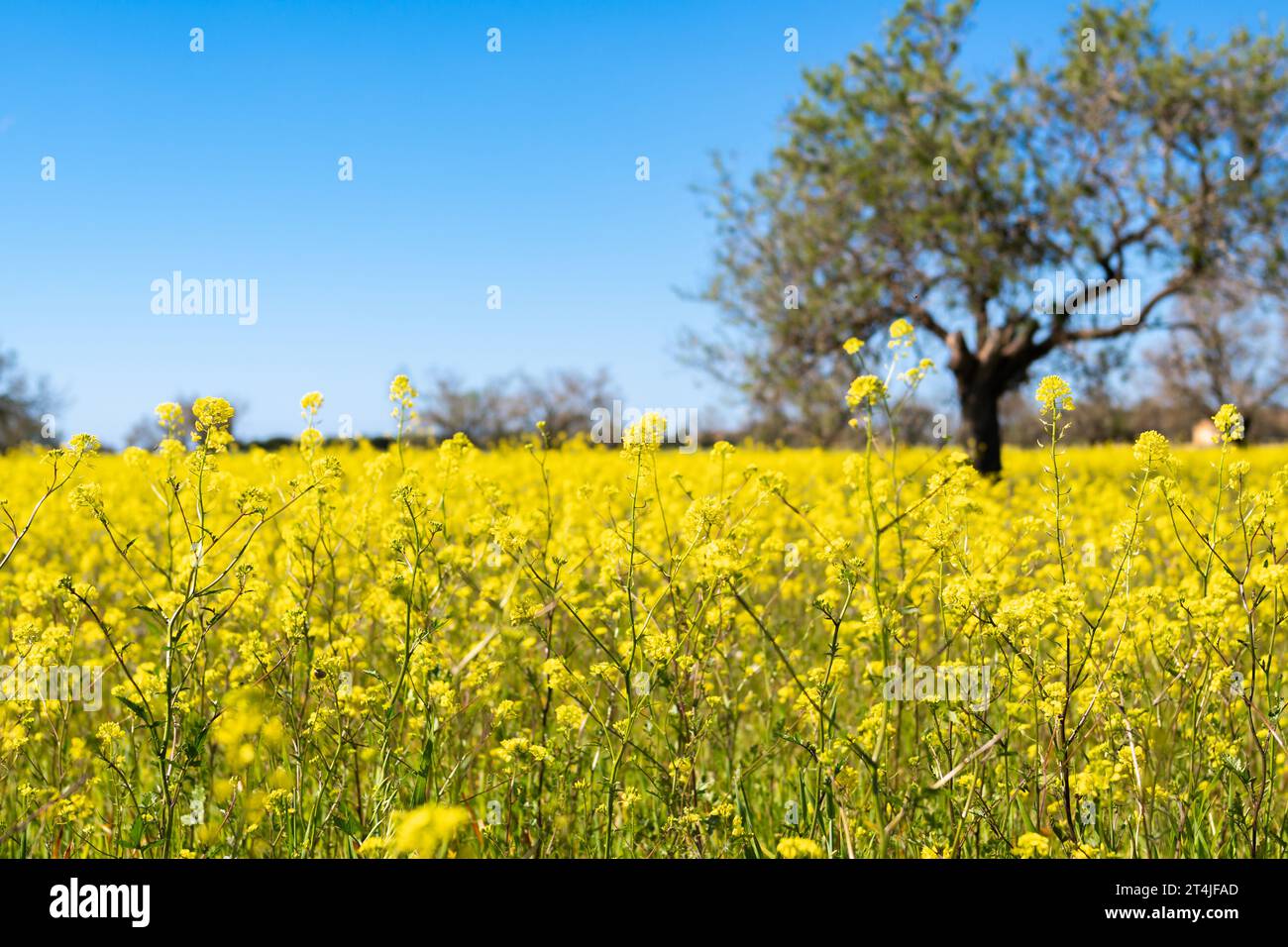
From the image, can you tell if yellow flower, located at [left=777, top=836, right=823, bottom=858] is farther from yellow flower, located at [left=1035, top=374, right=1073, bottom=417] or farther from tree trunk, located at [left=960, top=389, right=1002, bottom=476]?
tree trunk, located at [left=960, top=389, right=1002, bottom=476]

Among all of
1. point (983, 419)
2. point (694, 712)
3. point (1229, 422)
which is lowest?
point (694, 712)

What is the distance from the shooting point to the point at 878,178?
1424 cm

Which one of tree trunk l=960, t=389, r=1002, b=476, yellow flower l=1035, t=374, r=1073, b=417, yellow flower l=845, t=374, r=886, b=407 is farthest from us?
tree trunk l=960, t=389, r=1002, b=476

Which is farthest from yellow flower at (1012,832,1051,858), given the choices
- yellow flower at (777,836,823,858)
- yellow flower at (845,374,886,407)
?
yellow flower at (845,374,886,407)

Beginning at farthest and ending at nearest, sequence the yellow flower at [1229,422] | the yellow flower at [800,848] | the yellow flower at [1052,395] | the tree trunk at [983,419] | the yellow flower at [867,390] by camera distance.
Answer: the tree trunk at [983,419], the yellow flower at [1229,422], the yellow flower at [1052,395], the yellow flower at [867,390], the yellow flower at [800,848]

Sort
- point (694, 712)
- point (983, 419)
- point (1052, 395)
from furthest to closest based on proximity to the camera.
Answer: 1. point (983, 419)
2. point (694, 712)
3. point (1052, 395)

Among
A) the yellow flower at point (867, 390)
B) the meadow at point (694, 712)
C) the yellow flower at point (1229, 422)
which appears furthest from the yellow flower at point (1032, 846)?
the yellow flower at point (1229, 422)

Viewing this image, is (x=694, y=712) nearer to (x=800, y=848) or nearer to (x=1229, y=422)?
(x=800, y=848)

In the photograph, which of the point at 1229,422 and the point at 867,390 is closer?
the point at 867,390

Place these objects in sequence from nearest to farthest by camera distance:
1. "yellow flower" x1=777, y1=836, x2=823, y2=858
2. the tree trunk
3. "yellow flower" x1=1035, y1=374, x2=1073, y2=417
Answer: "yellow flower" x1=777, y1=836, x2=823, y2=858, "yellow flower" x1=1035, y1=374, x2=1073, y2=417, the tree trunk

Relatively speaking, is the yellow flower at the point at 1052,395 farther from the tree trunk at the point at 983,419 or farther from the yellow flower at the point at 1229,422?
the tree trunk at the point at 983,419

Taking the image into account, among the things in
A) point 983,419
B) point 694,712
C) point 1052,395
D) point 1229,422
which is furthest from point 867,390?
point 983,419
